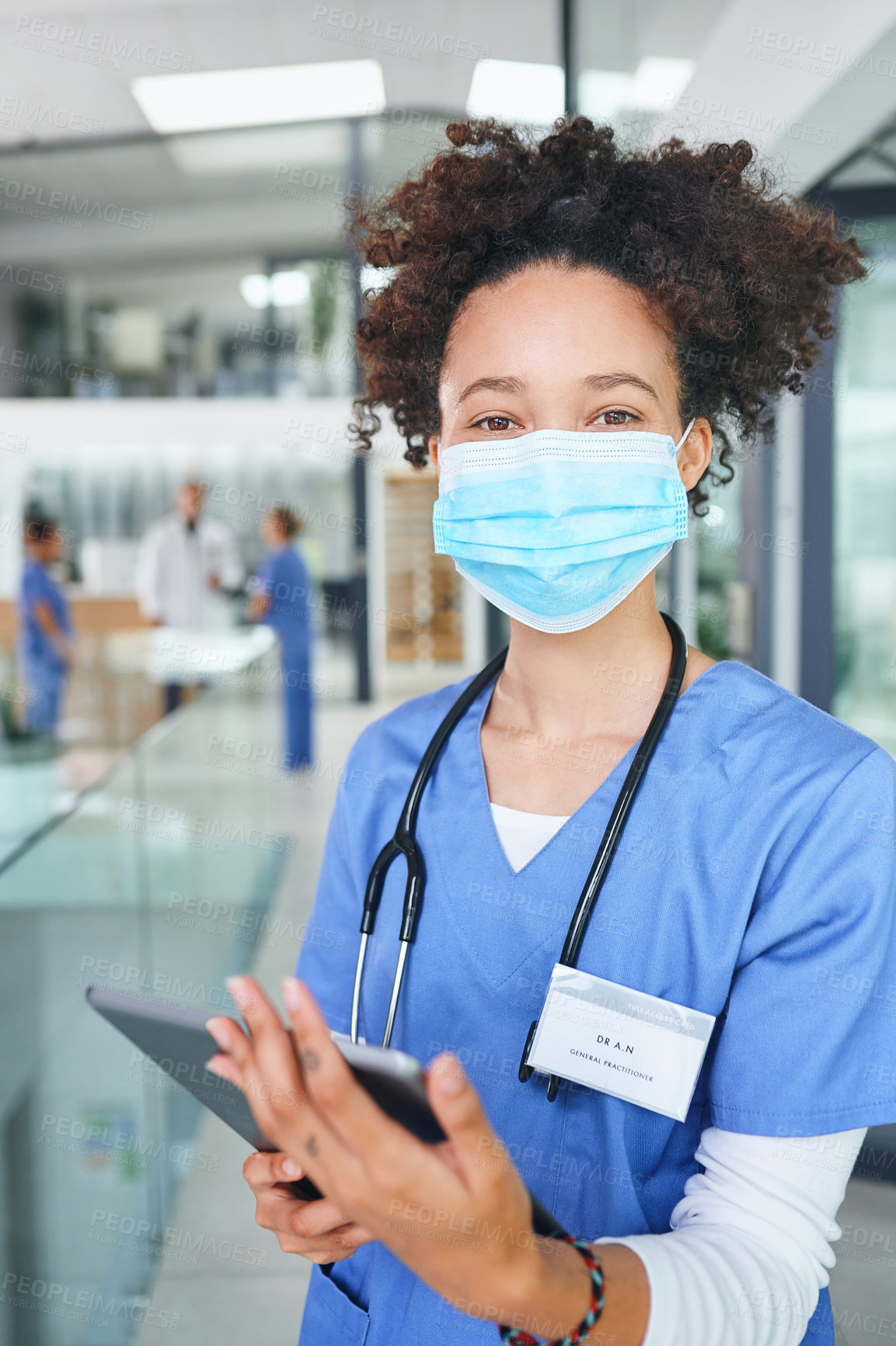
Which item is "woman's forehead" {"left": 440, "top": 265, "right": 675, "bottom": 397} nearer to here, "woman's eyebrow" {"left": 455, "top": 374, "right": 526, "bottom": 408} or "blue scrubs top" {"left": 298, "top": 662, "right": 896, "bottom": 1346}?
"woman's eyebrow" {"left": 455, "top": 374, "right": 526, "bottom": 408}

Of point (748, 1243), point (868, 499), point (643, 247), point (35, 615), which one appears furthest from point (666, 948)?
point (35, 615)

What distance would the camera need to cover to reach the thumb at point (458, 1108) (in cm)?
57

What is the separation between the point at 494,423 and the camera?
104cm

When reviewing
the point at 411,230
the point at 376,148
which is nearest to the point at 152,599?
the point at 376,148

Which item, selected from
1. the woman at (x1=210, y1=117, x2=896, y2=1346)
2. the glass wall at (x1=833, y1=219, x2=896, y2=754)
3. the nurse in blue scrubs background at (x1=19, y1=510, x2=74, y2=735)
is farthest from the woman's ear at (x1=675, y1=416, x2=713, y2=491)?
the nurse in blue scrubs background at (x1=19, y1=510, x2=74, y2=735)

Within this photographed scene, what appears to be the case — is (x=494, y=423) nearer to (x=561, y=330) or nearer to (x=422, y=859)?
(x=561, y=330)

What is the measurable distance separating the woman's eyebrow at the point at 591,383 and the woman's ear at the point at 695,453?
0.10 m

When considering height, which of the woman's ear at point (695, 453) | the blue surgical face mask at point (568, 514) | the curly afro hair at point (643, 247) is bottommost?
the blue surgical face mask at point (568, 514)

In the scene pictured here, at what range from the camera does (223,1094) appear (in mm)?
784

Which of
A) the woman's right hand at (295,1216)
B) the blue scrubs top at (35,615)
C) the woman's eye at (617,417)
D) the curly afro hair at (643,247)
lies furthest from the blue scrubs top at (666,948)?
the blue scrubs top at (35,615)

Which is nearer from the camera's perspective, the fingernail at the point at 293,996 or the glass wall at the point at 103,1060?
the fingernail at the point at 293,996

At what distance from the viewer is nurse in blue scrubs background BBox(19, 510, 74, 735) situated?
244 inches

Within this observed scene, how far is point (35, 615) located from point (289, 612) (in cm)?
161

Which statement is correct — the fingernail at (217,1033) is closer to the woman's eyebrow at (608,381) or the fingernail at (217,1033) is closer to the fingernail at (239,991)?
the fingernail at (239,991)
